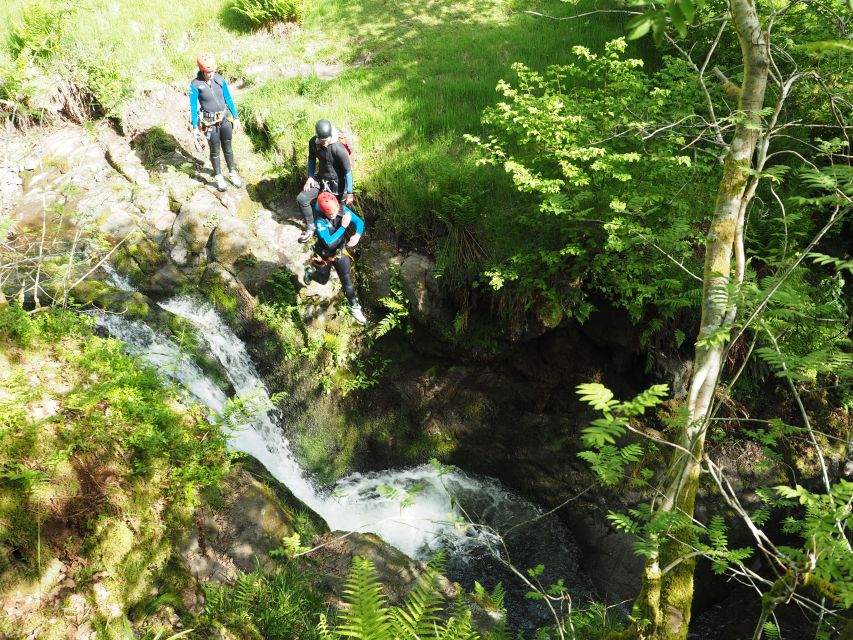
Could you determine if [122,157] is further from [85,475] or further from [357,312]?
[85,475]

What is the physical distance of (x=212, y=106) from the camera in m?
7.87

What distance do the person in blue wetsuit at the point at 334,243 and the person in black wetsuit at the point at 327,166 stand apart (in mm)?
395

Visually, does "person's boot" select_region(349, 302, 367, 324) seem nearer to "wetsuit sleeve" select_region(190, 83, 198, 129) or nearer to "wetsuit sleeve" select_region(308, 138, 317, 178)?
"wetsuit sleeve" select_region(308, 138, 317, 178)

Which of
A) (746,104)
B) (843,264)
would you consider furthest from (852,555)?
(746,104)

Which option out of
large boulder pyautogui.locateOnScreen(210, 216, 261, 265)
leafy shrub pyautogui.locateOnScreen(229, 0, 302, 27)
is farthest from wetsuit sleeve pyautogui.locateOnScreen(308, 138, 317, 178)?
leafy shrub pyautogui.locateOnScreen(229, 0, 302, 27)

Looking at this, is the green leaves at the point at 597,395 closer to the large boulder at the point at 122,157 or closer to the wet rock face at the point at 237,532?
the wet rock face at the point at 237,532

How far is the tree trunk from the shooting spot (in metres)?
3.21

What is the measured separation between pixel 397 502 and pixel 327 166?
466cm

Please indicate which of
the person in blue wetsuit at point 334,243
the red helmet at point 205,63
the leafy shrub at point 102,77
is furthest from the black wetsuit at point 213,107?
the person in blue wetsuit at point 334,243

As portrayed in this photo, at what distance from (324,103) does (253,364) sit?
4.74m

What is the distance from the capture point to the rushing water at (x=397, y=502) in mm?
6582

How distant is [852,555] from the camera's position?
2.35 metres

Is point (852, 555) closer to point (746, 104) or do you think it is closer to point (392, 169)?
point (746, 104)

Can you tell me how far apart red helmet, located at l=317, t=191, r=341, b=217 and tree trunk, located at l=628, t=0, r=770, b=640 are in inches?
169
